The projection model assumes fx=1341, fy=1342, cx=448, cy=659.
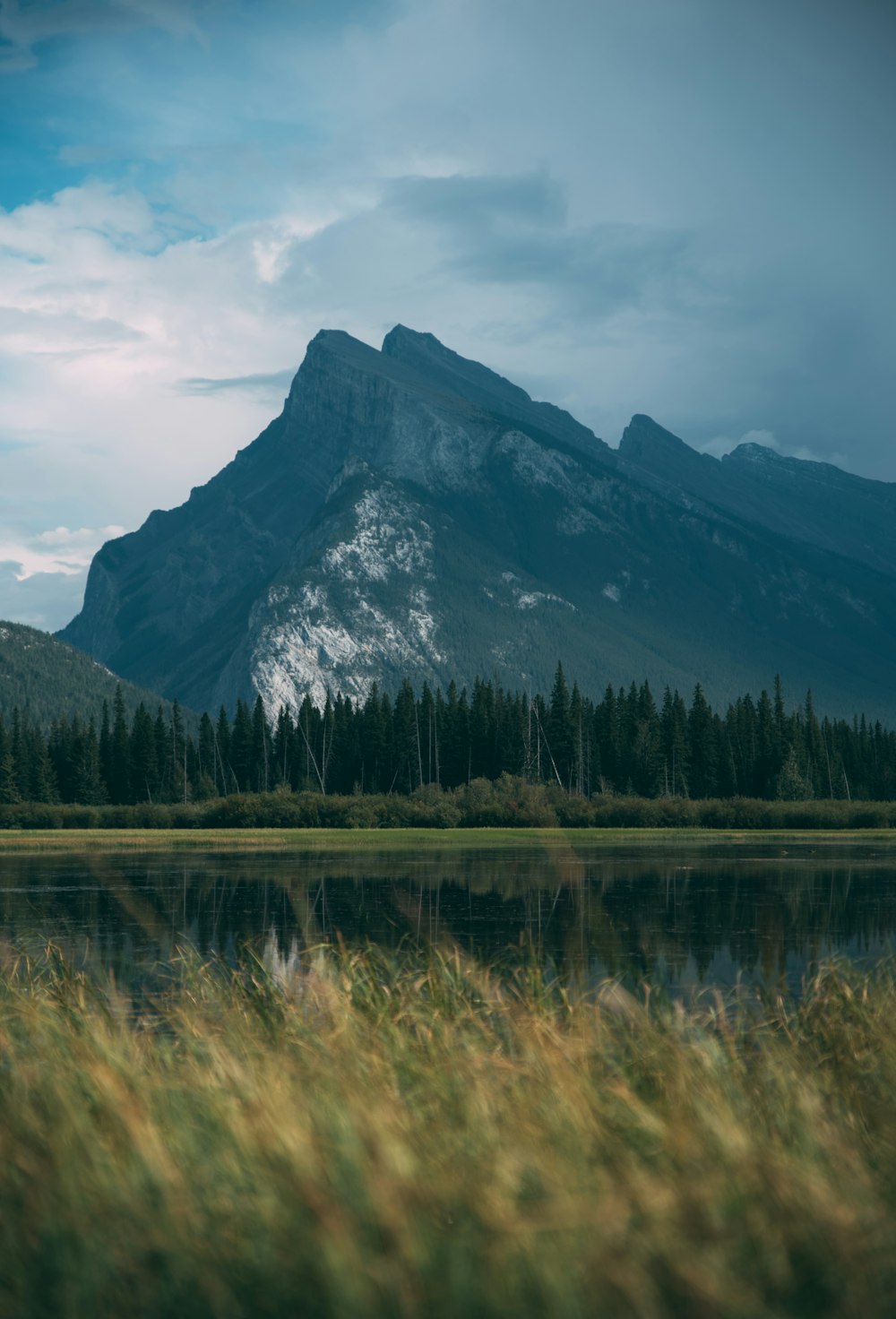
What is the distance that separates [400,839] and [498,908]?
56398mm

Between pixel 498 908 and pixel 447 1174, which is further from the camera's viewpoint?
pixel 498 908

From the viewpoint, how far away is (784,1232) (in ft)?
26.8

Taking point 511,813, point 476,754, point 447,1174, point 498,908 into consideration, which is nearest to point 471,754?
point 476,754

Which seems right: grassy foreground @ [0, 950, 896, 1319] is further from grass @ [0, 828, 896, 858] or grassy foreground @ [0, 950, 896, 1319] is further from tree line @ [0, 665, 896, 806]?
tree line @ [0, 665, 896, 806]

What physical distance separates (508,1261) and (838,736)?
18189 cm

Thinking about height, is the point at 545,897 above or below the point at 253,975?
below

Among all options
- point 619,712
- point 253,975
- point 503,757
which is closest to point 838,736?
point 619,712

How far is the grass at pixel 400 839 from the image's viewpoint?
95500mm

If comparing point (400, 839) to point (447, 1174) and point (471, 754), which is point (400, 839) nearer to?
point (471, 754)

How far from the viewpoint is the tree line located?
154625mm

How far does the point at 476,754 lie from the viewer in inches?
6368

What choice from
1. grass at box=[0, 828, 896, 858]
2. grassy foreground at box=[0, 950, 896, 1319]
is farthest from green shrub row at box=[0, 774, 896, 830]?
grassy foreground at box=[0, 950, 896, 1319]

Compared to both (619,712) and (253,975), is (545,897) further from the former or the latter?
(619,712)

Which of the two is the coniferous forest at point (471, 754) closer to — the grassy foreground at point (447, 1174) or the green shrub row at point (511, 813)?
the green shrub row at point (511, 813)
